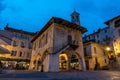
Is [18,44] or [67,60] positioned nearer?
[67,60]

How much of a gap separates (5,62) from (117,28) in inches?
1314

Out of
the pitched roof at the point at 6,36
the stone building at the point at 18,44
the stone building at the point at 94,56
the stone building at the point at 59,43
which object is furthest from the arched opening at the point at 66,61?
the stone building at the point at 18,44

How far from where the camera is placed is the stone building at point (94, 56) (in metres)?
28.5

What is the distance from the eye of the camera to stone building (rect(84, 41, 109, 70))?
28.5 metres

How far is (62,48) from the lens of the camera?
17125 millimetres

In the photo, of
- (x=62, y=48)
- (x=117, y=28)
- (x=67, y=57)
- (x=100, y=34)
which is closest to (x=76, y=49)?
(x=67, y=57)

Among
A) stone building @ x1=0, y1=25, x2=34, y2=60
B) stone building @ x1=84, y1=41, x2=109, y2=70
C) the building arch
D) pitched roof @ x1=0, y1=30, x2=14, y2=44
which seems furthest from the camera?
stone building @ x1=0, y1=25, x2=34, y2=60

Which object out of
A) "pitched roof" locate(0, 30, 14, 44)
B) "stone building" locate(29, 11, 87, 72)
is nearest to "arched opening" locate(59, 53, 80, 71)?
"stone building" locate(29, 11, 87, 72)

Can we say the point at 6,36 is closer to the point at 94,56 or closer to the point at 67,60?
the point at 67,60

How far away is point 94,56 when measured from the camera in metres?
29.3

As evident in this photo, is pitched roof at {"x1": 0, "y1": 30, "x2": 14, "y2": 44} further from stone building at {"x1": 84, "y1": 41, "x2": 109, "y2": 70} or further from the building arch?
stone building at {"x1": 84, "y1": 41, "x2": 109, "y2": 70}

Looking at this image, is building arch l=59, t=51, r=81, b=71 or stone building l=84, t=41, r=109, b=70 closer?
building arch l=59, t=51, r=81, b=71

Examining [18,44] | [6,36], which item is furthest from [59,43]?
[18,44]

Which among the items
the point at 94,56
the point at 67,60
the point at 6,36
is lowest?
the point at 67,60
